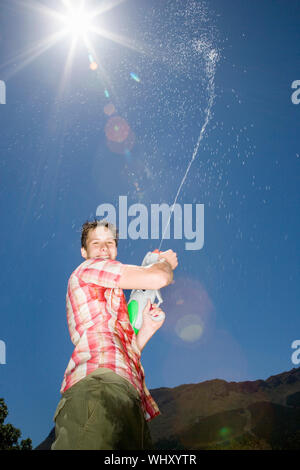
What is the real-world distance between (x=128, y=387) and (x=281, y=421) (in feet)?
220

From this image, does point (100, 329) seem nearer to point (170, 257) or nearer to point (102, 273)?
point (102, 273)

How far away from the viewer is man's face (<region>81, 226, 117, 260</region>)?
3055 mm

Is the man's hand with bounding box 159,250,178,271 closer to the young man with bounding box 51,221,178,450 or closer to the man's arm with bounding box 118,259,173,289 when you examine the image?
the young man with bounding box 51,221,178,450

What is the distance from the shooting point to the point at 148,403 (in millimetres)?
2434

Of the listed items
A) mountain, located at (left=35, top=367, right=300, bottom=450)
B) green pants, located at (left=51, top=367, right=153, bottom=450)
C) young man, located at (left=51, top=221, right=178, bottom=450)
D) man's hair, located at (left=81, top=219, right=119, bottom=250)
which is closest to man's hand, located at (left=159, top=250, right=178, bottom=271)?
young man, located at (left=51, top=221, right=178, bottom=450)

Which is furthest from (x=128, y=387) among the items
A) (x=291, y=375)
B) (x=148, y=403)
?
(x=291, y=375)

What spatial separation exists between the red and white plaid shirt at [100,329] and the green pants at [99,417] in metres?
0.17

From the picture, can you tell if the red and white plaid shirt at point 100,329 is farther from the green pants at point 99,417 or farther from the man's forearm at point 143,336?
the man's forearm at point 143,336

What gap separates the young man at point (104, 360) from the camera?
5.35ft

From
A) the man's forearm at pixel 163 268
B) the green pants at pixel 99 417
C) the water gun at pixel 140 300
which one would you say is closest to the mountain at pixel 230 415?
the water gun at pixel 140 300

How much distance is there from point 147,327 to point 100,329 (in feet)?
2.90

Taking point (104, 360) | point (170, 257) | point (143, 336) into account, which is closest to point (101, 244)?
point (170, 257)
